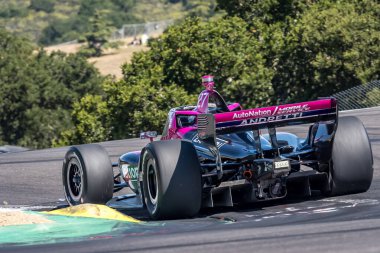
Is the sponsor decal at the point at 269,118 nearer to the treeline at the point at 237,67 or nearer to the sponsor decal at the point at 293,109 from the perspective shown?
the sponsor decal at the point at 293,109

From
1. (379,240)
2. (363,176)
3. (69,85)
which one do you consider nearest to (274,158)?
(363,176)

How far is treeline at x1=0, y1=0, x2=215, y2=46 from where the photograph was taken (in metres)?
151

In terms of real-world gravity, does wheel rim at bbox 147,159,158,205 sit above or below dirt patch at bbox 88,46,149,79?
below

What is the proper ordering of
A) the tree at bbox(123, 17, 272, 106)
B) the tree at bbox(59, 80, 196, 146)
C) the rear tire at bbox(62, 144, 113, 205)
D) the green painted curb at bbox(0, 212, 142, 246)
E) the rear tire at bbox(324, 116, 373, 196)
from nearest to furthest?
1. the green painted curb at bbox(0, 212, 142, 246)
2. the rear tire at bbox(324, 116, 373, 196)
3. the rear tire at bbox(62, 144, 113, 205)
4. the tree at bbox(59, 80, 196, 146)
5. the tree at bbox(123, 17, 272, 106)

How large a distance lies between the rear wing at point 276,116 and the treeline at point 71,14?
417ft

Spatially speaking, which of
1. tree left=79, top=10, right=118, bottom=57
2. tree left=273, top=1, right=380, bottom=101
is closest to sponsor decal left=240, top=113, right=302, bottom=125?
tree left=273, top=1, right=380, bottom=101

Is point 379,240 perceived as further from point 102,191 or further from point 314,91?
point 314,91

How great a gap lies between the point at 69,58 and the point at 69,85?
10.5 feet

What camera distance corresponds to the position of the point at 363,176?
1148 centimetres

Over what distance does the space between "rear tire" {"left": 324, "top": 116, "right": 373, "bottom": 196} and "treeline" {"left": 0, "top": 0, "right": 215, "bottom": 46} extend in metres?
126

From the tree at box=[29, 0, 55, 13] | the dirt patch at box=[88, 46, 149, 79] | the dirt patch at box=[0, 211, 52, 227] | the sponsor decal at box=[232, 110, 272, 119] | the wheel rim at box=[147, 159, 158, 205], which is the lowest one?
the dirt patch at box=[0, 211, 52, 227]

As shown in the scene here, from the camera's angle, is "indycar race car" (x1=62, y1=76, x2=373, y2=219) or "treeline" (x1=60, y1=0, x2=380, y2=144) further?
"treeline" (x1=60, y1=0, x2=380, y2=144)

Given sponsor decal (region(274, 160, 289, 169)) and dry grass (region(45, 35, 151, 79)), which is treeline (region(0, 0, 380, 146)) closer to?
sponsor decal (region(274, 160, 289, 169))

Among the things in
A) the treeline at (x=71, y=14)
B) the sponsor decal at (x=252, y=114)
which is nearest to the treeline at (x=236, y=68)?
the sponsor decal at (x=252, y=114)
